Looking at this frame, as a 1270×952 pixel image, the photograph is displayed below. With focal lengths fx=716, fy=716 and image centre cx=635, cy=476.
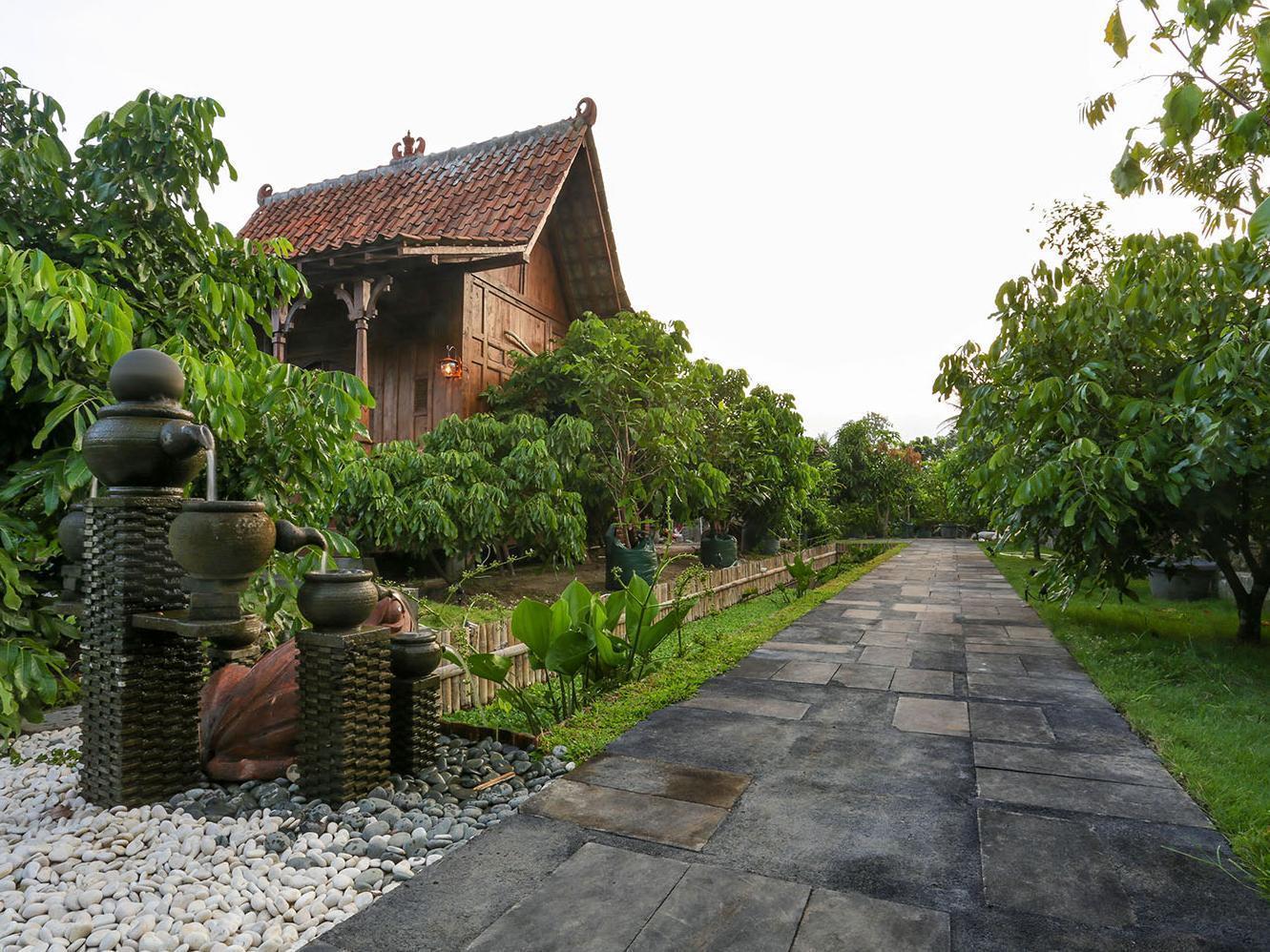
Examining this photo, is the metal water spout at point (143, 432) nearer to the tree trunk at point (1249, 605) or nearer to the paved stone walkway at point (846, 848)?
the paved stone walkway at point (846, 848)

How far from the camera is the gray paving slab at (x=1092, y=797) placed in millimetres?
2285

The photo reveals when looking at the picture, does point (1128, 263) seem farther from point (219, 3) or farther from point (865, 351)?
point (865, 351)

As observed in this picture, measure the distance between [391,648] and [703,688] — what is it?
6.04 feet

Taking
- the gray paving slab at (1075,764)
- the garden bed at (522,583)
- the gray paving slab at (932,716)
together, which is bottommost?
the gray paving slab at (932,716)

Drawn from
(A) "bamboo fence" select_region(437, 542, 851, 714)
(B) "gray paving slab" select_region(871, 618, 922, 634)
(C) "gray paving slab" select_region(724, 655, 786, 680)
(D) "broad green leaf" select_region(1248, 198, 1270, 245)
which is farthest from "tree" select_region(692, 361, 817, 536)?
(D) "broad green leaf" select_region(1248, 198, 1270, 245)

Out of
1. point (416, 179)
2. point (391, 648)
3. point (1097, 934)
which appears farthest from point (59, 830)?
point (416, 179)

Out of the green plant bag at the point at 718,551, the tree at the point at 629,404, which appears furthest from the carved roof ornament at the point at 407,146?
the green plant bag at the point at 718,551

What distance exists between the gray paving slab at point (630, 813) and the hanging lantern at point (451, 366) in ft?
24.3

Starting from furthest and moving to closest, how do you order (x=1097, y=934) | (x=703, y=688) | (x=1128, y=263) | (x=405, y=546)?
1. (x=405, y=546)
2. (x=1128, y=263)
3. (x=703, y=688)
4. (x=1097, y=934)

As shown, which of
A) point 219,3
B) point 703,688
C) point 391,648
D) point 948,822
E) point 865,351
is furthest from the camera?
point 865,351

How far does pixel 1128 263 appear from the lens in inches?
179

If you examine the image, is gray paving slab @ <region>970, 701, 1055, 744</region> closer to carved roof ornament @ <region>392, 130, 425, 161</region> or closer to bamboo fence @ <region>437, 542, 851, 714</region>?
bamboo fence @ <region>437, 542, 851, 714</region>

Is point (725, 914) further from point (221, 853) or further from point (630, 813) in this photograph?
point (221, 853)

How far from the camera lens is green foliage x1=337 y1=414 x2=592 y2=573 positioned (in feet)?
21.2
